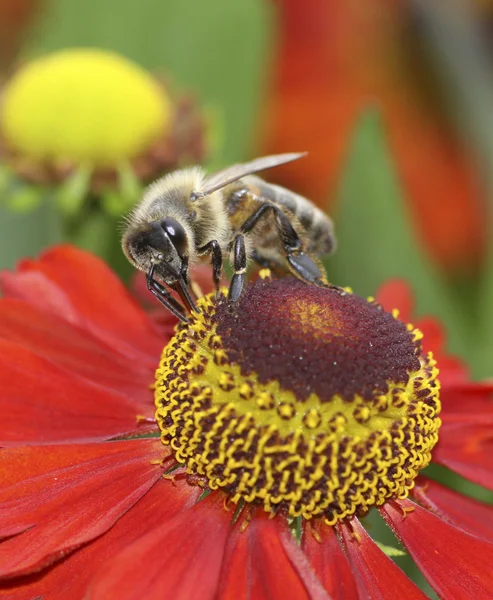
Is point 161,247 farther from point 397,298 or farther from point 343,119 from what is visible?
point 343,119

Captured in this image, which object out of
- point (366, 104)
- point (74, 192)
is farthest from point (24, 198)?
point (366, 104)

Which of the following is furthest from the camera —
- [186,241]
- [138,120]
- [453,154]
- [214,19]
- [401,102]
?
[401,102]

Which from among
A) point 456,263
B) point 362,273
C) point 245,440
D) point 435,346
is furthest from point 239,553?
point 456,263

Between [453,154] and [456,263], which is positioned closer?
[456,263]

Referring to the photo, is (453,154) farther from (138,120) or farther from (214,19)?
(138,120)

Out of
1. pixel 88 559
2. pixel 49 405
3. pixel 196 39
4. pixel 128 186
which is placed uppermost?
pixel 196 39
